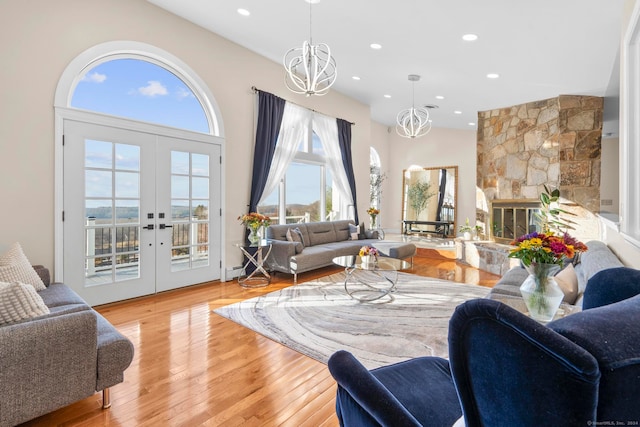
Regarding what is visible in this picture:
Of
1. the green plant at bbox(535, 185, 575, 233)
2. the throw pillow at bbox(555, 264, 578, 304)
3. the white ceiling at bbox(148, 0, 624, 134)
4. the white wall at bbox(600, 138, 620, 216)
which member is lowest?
the throw pillow at bbox(555, 264, 578, 304)

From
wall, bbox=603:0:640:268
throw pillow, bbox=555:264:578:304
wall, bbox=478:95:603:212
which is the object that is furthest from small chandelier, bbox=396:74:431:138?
throw pillow, bbox=555:264:578:304

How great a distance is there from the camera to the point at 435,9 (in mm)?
3402

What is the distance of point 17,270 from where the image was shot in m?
2.78

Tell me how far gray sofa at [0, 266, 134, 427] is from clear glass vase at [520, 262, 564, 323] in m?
2.47

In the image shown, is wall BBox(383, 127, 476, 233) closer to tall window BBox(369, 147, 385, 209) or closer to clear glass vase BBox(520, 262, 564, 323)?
tall window BBox(369, 147, 385, 209)

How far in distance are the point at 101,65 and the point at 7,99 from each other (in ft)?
3.62

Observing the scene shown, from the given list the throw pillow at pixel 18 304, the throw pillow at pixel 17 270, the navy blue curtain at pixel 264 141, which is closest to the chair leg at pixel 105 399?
the throw pillow at pixel 18 304

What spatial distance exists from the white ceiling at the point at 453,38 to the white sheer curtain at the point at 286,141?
97 cm

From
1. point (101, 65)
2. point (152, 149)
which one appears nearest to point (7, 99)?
point (101, 65)

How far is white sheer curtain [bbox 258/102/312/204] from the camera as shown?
5.80 m

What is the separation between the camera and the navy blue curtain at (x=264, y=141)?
544 cm

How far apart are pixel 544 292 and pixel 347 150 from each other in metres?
6.09

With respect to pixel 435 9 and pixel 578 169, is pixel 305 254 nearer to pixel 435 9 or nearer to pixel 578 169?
pixel 435 9

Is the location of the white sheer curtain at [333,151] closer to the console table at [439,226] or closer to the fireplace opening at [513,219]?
the console table at [439,226]
